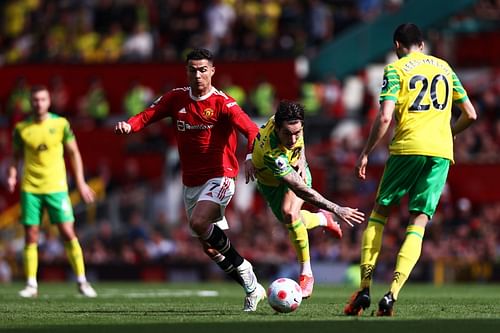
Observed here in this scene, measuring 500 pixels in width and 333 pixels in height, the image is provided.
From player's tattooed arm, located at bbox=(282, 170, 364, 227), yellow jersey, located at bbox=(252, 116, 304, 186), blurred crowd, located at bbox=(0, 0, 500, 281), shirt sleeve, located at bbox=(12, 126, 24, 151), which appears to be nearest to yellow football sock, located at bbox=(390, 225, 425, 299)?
player's tattooed arm, located at bbox=(282, 170, 364, 227)

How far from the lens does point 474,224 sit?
23.5 m

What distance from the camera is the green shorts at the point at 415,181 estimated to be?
10.4 meters

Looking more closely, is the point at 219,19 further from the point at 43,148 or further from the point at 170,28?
the point at 43,148

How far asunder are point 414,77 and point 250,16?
2004 cm

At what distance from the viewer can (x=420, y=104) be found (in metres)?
10.4

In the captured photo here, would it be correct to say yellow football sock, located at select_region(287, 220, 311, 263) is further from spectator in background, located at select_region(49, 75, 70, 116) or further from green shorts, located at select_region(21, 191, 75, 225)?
spectator in background, located at select_region(49, 75, 70, 116)

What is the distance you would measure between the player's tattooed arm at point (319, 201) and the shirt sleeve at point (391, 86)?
0.96 metres

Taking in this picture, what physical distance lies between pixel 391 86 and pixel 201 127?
90.4 inches

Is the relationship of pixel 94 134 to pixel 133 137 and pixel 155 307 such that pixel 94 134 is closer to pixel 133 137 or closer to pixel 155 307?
pixel 133 137

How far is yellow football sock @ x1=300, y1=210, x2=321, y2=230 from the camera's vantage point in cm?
1302

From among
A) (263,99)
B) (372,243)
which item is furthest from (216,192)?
(263,99)

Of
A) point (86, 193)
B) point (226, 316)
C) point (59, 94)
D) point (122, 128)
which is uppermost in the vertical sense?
point (59, 94)

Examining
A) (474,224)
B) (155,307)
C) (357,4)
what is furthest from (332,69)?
(155,307)

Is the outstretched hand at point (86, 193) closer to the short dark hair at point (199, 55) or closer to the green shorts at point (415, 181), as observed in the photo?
the short dark hair at point (199, 55)
